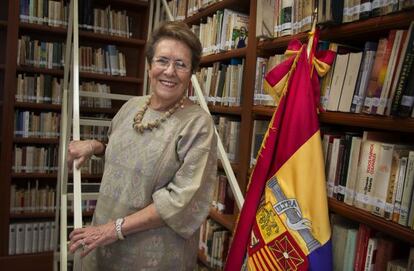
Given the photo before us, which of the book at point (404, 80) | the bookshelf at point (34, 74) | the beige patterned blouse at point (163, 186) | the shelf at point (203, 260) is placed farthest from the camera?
the bookshelf at point (34, 74)

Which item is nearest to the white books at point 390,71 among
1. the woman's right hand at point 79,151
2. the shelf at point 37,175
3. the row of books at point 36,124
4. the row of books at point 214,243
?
the woman's right hand at point 79,151

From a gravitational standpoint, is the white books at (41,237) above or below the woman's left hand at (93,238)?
below

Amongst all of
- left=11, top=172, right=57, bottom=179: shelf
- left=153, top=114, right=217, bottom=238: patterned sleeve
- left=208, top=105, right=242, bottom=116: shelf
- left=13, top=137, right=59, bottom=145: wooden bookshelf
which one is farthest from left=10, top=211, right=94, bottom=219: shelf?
left=153, top=114, right=217, bottom=238: patterned sleeve

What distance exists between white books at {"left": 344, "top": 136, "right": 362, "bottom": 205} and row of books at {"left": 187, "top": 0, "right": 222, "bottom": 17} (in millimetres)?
1228

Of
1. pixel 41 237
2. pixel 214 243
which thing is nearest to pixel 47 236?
pixel 41 237

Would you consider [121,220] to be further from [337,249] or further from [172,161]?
[337,249]

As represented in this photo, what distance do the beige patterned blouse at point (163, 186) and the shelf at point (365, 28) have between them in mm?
525

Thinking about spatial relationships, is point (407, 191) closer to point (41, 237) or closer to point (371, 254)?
point (371, 254)

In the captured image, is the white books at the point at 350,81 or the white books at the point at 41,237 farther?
the white books at the point at 41,237

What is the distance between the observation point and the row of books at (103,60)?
2.79m

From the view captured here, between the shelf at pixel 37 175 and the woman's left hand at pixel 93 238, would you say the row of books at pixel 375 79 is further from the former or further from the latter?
the shelf at pixel 37 175

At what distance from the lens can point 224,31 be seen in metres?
1.95

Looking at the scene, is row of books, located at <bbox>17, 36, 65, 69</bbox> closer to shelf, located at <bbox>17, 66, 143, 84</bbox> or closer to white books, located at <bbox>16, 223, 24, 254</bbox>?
shelf, located at <bbox>17, 66, 143, 84</bbox>

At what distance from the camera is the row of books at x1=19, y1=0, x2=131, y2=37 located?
2537 millimetres
